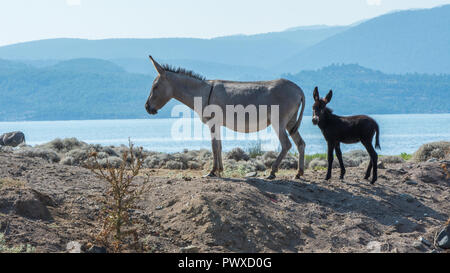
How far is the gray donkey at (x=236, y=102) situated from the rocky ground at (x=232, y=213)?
1036mm

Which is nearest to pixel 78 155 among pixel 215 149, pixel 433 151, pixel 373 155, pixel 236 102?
pixel 215 149

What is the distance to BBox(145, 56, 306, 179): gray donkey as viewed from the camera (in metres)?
10.9

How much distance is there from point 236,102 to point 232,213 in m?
3.34

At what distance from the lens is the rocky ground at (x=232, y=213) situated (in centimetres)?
760

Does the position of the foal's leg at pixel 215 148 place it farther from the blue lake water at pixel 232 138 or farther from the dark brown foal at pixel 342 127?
the blue lake water at pixel 232 138

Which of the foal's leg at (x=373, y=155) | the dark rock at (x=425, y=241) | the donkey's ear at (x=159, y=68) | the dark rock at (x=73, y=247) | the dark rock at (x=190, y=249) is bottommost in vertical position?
the dark rock at (x=425, y=241)

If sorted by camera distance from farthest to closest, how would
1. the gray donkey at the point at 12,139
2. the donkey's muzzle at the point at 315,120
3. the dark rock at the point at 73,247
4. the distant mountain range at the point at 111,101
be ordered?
the distant mountain range at the point at 111,101 < the gray donkey at the point at 12,139 < the donkey's muzzle at the point at 315,120 < the dark rock at the point at 73,247

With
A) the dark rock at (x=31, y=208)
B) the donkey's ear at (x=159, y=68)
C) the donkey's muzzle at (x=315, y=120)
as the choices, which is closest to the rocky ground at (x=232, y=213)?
the dark rock at (x=31, y=208)

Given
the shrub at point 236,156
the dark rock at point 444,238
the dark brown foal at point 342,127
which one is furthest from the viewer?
the shrub at point 236,156

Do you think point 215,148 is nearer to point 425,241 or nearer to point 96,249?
point 96,249

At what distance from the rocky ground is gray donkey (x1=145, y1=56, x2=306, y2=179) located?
3.40 feet

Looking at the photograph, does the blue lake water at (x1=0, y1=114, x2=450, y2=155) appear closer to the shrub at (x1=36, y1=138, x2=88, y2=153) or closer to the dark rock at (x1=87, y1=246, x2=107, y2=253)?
the shrub at (x1=36, y1=138, x2=88, y2=153)

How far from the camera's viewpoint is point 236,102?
11.0 metres
